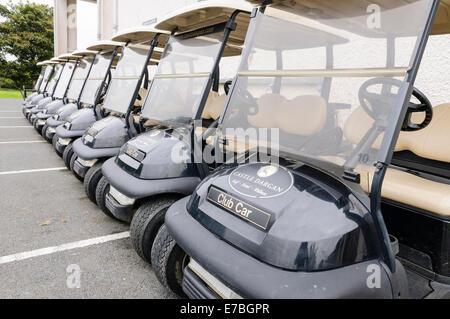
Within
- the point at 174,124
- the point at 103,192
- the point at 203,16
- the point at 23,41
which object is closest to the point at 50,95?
the point at 103,192

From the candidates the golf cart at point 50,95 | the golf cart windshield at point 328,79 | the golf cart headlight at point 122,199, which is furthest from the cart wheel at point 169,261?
the golf cart at point 50,95

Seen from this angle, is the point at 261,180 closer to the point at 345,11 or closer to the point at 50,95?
the point at 345,11

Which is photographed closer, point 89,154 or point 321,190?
point 321,190

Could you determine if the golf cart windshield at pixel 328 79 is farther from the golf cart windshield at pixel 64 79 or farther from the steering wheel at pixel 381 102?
the golf cart windshield at pixel 64 79

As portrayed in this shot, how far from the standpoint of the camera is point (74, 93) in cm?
561

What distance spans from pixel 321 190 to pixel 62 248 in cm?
199

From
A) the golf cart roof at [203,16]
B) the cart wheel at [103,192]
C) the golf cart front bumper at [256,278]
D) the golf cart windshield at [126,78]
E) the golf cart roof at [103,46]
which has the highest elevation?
the golf cart roof at [203,16]

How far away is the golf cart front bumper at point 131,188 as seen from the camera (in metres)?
1.92

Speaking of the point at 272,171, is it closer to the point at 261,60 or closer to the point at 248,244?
the point at 248,244

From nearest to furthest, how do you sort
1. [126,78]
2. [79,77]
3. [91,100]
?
[126,78] → [91,100] → [79,77]

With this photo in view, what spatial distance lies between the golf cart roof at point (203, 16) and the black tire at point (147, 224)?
1335mm

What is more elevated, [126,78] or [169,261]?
[126,78]

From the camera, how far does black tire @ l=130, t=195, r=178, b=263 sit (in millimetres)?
1900
